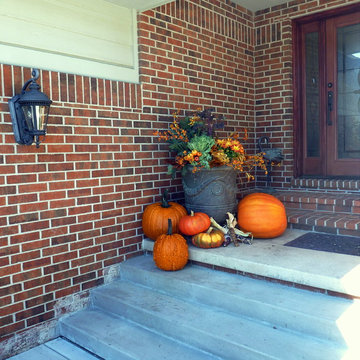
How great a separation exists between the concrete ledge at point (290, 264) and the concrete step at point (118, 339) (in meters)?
0.62

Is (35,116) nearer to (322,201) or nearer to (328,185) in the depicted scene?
(322,201)

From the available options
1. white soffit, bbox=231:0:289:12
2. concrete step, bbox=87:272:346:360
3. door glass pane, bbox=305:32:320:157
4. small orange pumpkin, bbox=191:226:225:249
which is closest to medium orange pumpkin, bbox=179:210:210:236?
small orange pumpkin, bbox=191:226:225:249

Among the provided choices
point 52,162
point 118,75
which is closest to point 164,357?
point 52,162

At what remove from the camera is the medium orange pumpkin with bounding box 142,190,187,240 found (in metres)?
3.24

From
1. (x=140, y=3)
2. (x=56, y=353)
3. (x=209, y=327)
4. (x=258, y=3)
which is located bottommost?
(x=56, y=353)

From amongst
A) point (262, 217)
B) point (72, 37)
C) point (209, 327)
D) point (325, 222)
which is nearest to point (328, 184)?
point (325, 222)

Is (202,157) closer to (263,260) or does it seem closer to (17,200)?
(263,260)

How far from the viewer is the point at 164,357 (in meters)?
2.30

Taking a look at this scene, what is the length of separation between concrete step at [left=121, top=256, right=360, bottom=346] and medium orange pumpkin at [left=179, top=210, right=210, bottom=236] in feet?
0.95

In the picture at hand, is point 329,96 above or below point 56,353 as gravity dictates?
above

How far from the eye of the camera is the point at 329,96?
4.39m

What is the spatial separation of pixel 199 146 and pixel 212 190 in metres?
0.40

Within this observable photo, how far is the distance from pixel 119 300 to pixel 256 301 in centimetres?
102

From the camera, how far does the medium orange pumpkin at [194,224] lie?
316 centimetres
